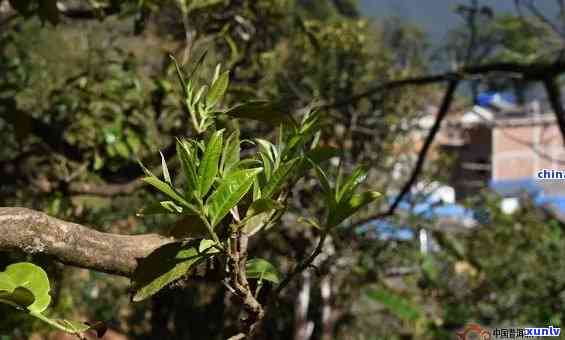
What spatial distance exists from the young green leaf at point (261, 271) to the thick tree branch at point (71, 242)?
75 mm

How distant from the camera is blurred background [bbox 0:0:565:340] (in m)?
2.28

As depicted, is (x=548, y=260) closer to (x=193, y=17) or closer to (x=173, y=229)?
(x=193, y=17)

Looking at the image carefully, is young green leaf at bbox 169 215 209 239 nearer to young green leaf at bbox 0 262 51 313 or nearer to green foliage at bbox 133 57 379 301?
green foliage at bbox 133 57 379 301

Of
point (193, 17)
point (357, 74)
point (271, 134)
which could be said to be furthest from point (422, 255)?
point (193, 17)

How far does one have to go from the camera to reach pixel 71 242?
0.61 metres

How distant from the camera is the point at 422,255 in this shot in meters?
4.51

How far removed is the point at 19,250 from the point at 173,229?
4.7 inches

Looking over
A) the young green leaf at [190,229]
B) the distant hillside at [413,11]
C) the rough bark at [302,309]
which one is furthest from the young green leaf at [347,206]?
the distant hillside at [413,11]

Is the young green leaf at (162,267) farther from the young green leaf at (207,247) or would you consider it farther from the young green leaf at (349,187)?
the young green leaf at (349,187)

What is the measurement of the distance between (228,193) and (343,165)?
8.34 feet

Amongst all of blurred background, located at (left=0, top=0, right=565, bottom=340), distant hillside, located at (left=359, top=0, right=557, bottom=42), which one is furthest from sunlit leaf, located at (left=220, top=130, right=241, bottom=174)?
distant hillside, located at (left=359, top=0, right=557, bottom=42)

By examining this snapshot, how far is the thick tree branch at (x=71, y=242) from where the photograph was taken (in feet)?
1.90

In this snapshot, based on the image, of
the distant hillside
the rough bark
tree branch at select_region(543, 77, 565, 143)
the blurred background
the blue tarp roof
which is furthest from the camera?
the distant hillside

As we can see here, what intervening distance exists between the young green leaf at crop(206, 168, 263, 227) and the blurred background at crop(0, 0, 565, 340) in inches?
53.9
